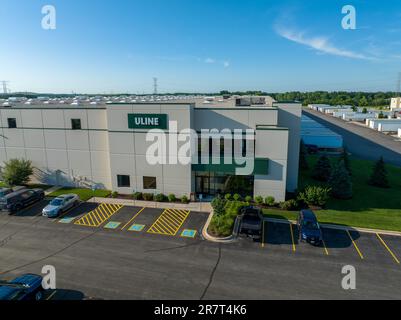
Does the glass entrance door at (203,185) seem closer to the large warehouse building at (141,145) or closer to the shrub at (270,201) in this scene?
the large warehouse building at (141,145)

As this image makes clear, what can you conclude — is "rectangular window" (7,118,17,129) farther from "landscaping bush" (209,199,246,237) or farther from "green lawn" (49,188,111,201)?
"landscaping bush" (209,199,246,237)

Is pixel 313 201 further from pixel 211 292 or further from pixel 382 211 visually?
pixel 211 292

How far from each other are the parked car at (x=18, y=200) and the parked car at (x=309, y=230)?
82.6 ft

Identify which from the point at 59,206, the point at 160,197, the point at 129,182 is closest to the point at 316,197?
the point at 160,197

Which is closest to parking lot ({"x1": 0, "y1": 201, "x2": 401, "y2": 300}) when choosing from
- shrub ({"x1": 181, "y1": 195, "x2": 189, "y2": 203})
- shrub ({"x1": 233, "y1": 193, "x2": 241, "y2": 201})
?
shrub ({"x1": 181, "y1": 195, "x2": 189, "y2": 203})

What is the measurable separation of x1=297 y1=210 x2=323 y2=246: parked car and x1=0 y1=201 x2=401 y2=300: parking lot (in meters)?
0.56

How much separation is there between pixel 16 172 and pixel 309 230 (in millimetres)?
30562

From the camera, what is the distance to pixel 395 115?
96.4 m

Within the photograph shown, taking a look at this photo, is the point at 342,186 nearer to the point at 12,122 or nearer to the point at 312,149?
the point at 312,149

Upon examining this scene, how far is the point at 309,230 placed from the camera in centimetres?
1945

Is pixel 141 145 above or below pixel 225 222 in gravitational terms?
above

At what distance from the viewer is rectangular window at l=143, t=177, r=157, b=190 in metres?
28.6
